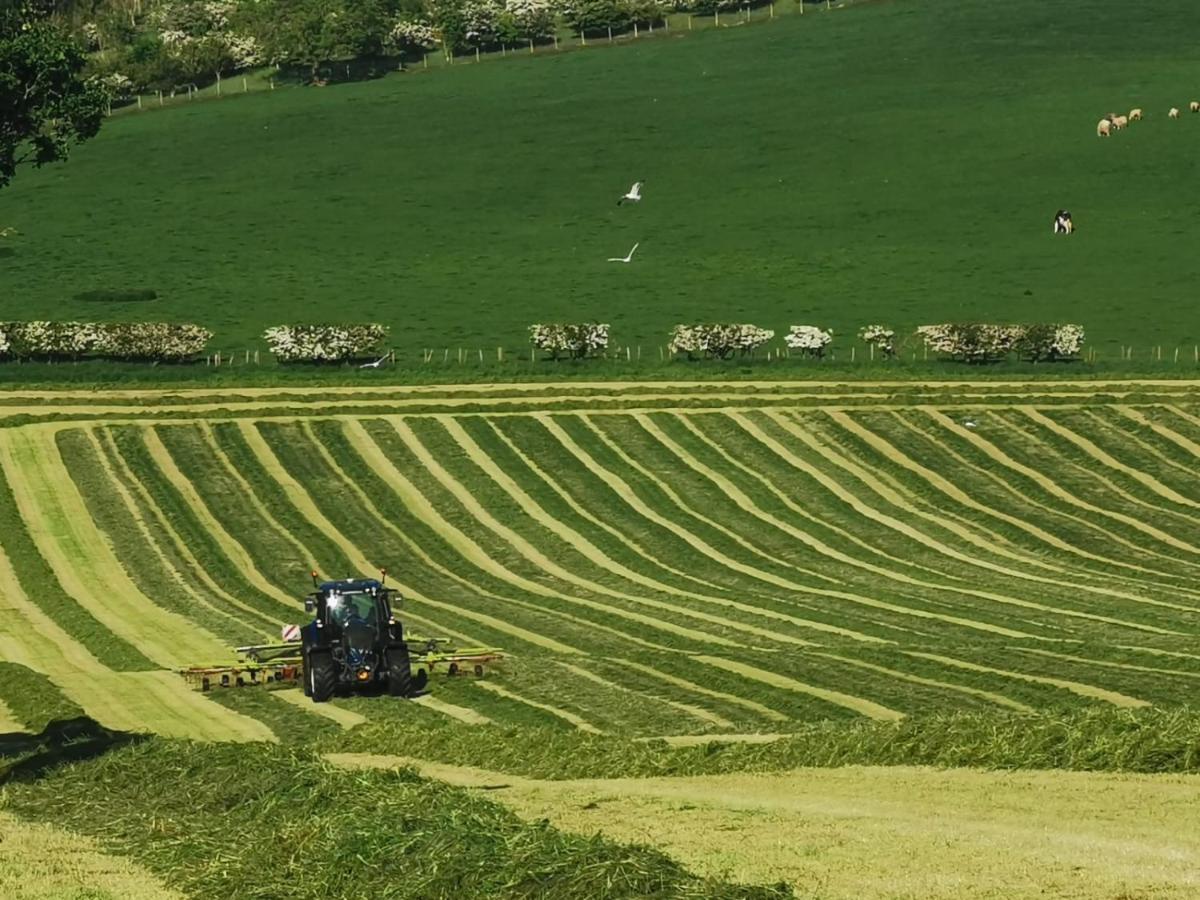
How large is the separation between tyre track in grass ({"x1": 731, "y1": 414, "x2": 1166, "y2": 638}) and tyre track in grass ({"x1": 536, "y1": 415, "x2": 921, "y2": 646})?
112 inches

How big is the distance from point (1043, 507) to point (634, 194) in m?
69.4

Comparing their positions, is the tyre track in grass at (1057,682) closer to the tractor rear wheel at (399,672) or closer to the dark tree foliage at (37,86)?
the tractor rear wheel at (399,672)

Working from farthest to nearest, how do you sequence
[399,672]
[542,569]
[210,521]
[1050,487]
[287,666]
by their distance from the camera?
[1050,487], [210,521], [542,569], [287,666], [399,672]

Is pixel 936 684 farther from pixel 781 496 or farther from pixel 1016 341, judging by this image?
pixel 1016 341

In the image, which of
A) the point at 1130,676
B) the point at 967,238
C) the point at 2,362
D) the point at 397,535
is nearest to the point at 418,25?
the point at 967,238

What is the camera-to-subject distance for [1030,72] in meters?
168

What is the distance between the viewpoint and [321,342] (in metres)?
97.6

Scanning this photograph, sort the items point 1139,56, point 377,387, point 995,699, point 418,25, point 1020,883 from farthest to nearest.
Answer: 1. point 418,25
2. point 1139,56
3. point 377,387
4. point 995,699
5. point 1020,883

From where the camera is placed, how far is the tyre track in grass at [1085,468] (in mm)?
72625

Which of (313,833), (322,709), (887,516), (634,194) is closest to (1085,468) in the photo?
(887,516)

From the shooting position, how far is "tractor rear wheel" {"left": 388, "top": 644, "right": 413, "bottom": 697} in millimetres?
45812

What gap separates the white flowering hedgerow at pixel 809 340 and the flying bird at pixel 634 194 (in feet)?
130

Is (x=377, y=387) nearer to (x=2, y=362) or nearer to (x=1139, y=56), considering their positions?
(x=2, y=362)

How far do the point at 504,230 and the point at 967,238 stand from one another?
89.9 feet
